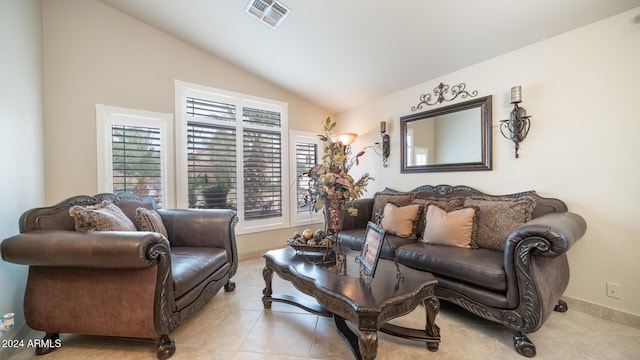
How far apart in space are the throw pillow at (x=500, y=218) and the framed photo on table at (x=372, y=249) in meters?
1.20

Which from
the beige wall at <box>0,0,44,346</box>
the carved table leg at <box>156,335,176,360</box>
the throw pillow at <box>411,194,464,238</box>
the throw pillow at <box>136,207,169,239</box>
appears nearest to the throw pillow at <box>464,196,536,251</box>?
the throw pillow at <box>411,194,464,238</box>

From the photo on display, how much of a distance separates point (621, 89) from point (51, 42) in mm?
4955

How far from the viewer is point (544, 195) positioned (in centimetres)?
224

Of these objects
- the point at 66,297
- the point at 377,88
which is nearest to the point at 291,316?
the point at 66,297

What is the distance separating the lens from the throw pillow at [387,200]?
2971 mm

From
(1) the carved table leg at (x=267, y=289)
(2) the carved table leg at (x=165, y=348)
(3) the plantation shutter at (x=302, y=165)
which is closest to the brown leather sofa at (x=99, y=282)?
(2) the carved table leg at (x=165, y=348)

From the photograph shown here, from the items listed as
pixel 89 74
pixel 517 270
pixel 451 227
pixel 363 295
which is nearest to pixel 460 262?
pixel 517 270

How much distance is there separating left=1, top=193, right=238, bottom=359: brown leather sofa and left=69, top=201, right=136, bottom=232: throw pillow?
0.13 meters

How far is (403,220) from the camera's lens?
2678mm

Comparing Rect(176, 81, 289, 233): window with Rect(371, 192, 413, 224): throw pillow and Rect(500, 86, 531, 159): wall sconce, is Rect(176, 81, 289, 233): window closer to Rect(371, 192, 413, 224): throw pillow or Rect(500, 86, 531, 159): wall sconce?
Rect(371, 192, 413, 224): throw pillow

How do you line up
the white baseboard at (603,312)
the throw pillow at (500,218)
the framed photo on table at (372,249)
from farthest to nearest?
the throw pillow at (500,218) → the white baseboard at (603,312) → the framed photo on table at (372,249)

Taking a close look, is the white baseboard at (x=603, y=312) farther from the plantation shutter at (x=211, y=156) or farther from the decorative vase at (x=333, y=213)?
the plantation shutter at (x=211, y=156)

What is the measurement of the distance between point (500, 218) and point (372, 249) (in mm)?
1356

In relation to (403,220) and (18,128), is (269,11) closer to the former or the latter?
(18,128)
